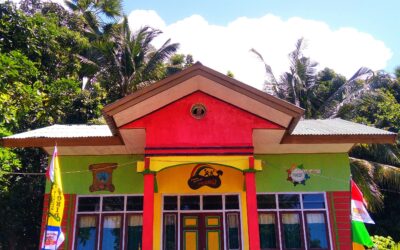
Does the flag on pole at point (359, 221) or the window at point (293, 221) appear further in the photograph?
the window at point (293, 221)

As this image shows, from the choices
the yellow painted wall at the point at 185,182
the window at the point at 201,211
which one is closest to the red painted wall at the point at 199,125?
the yellow painted wall at the point at 185,182

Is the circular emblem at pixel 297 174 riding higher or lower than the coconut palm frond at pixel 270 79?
lower

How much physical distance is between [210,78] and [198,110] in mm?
871

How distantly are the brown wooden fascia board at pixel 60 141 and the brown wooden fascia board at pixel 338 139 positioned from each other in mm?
4348

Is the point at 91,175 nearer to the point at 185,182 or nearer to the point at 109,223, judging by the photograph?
the point at 109,223

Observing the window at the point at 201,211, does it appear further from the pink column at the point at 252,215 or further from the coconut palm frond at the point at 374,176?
the coconut palm frond at the point at 374,176

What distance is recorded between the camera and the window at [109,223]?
33.9ft

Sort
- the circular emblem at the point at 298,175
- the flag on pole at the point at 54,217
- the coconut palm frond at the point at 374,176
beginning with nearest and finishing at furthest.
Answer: the flag on pole at the point at 54,217
the circular emblem at the point at 298,175
the coconut palm frond at the point at 374,176

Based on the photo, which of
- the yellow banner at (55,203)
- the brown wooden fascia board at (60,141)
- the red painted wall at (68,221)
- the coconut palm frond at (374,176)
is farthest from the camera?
the coconut palm frond at (374,176)

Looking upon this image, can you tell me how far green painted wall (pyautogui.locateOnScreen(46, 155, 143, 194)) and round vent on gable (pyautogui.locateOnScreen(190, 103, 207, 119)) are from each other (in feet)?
7.85

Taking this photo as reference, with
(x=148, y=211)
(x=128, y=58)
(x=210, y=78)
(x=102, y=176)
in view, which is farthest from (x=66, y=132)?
(x=128, y=58)

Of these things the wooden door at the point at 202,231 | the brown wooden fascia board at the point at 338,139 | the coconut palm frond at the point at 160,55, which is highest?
the coconut palm frond at the point at 160,55

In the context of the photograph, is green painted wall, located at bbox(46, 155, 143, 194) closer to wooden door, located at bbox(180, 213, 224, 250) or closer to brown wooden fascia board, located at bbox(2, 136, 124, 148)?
brown wooden fascia board, located at bbox(2, 136, 124, 148)

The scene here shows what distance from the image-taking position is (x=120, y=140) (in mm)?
9695
